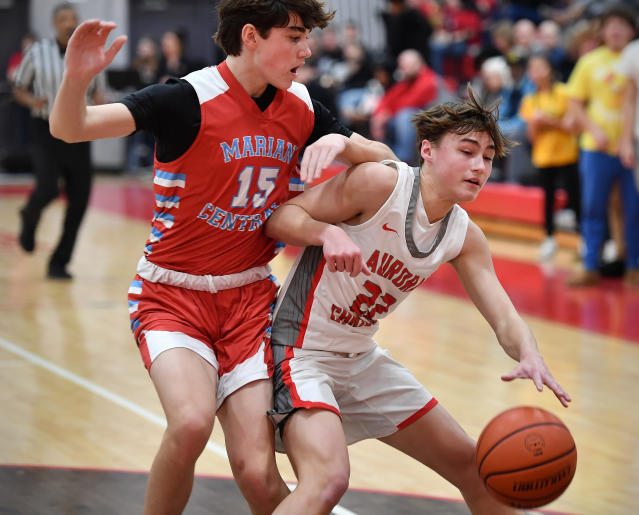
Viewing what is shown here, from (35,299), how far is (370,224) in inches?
203

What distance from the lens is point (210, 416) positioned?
317 cm

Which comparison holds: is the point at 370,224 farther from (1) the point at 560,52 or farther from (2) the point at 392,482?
(1) the point at 560,52

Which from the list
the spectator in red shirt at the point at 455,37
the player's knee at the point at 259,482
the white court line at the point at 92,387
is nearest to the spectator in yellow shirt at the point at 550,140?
the spectator in red shirt at the point at 455,37

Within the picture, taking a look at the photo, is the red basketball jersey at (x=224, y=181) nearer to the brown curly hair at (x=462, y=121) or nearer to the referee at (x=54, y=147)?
the brown curly hair at (x=462, y=121)

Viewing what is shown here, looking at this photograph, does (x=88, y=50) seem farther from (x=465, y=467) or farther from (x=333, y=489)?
(x=465, y=467)

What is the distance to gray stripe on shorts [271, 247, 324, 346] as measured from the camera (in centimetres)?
347

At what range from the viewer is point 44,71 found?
27.1ft

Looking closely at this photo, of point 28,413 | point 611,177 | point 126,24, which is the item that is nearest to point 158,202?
point 28,413

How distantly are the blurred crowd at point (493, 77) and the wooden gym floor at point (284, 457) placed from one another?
3.65 feet

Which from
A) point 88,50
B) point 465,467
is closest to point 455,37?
point 465,467

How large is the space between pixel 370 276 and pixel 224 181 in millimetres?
573

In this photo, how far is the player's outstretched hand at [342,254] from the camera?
314 cm

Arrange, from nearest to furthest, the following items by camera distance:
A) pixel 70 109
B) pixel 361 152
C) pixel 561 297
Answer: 1. pixel 70 109
2. pixel 361 152
3. pixel 561 297

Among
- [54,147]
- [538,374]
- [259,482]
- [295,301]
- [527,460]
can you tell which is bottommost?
[54,147]
